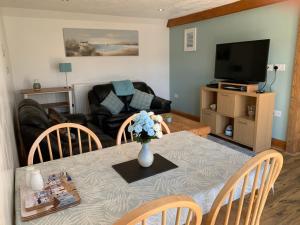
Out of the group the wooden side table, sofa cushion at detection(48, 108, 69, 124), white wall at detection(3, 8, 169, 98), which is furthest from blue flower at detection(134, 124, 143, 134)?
white wall at detection(3, 8, 169, 98)

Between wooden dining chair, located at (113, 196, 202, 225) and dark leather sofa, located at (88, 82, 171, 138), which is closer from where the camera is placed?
wooden dining chair, located at (113, 196, 202, 225)

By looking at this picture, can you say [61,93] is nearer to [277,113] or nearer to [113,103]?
[113,103]

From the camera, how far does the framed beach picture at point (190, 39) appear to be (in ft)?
16.2

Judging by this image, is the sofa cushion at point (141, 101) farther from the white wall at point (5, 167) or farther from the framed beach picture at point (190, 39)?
the white wall at point (5, 167)

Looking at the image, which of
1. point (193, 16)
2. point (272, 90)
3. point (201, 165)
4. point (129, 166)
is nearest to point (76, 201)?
point (129, 166)

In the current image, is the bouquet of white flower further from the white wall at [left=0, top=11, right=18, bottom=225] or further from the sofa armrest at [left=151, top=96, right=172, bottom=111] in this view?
the sofa armrest at [left=151, top=96, right=172, bottom=111]

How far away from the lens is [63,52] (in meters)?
4.66

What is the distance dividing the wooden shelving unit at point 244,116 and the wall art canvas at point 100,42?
6.90 ft

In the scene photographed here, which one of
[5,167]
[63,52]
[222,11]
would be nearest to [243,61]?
[222,11]

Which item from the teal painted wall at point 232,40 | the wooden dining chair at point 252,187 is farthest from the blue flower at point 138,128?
the teal painted wall at point 232,40

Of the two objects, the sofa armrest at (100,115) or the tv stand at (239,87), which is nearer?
the tv stand at (239,87)

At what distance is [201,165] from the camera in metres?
→ 1.47

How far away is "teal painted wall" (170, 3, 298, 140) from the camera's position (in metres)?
3.30

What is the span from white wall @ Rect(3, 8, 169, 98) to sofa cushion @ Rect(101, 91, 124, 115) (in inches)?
31.8
